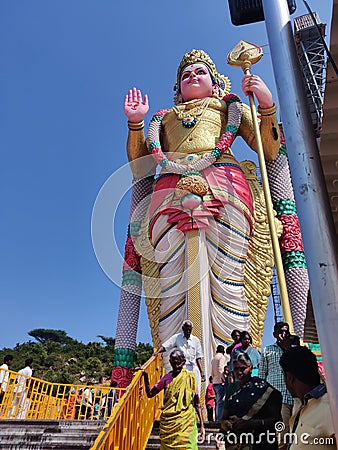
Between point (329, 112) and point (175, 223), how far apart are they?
230 inches

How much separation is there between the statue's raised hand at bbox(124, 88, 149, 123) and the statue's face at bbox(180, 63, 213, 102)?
1137mm

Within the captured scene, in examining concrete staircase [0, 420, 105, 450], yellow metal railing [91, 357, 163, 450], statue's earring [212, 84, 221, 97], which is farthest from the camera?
statue's earring [212, 84, 221, 97]

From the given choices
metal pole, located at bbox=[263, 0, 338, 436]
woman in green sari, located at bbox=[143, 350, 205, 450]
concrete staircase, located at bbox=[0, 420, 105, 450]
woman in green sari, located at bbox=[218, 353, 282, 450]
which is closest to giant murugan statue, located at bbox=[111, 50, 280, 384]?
concrete staircase, located at bbox=[0, 420, 105, 450]

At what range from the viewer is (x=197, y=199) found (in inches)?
314

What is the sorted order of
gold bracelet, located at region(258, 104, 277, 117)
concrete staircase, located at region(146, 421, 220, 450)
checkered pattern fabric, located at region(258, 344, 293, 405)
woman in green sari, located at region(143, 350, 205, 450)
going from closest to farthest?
woman in green sari, located at region(143, 350, 205, 450) < checkered pattern fabric, located at region(258, 344, 293, 405) < concrete staircase, located at region(146, 421, 220, 450) < gold bracelet, located at region(258, 104, 277, 117)

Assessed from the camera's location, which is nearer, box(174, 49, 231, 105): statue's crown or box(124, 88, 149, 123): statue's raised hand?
box(124, 88, 149, 123): statue's raised hand

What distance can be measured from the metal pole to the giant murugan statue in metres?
4.32

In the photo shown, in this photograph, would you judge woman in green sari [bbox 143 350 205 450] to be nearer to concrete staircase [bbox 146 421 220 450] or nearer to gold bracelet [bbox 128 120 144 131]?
concrete staircase [bbox 146 421 220 450]

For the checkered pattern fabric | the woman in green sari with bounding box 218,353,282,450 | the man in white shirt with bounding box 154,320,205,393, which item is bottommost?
the woman in green sari with bounding box 218,353,282,450

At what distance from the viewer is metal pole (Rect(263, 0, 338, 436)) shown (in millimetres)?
1828

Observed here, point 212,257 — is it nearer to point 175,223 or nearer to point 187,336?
point 175,223

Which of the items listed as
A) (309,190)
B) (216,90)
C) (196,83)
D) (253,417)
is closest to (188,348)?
(253,417)

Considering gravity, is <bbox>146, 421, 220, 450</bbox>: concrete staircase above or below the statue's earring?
below

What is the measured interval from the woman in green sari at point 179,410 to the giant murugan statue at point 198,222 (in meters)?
3.82
